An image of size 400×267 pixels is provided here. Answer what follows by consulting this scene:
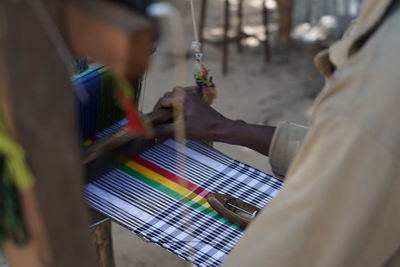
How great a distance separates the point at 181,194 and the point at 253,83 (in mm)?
2473

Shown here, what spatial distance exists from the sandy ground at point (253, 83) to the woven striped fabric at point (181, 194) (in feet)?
4.46

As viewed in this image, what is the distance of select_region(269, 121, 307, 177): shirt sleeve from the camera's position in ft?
6.14

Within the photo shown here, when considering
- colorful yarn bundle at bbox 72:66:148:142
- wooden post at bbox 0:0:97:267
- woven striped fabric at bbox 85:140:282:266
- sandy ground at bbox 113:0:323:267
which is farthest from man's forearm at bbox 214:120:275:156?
sandy ground at bbox 113:0:323:267

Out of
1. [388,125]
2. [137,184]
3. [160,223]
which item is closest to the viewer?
[388,125]

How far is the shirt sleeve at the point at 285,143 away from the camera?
187 cm

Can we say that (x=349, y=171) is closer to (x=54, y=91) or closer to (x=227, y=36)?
(x=54, y=91)

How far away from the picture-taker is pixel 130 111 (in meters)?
0.98

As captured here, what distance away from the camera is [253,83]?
14.0ft

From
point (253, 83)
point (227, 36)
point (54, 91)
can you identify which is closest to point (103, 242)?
point (54, 91)

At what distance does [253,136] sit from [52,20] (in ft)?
3.43

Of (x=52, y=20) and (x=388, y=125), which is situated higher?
(x=52, y=20)

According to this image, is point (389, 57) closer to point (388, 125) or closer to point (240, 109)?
point (388, 125)

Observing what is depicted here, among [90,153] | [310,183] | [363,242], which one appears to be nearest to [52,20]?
[310,183]

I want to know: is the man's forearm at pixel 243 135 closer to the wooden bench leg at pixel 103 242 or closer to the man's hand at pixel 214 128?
the man's hand at pixel 214 128
